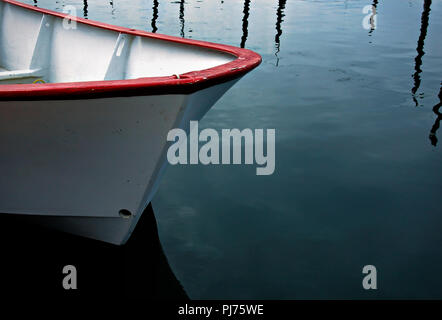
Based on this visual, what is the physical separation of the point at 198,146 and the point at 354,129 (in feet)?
7.66

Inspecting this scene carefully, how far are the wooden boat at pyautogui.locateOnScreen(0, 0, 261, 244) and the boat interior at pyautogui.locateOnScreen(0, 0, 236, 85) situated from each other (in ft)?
0.08

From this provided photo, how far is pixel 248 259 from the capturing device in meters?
3.62

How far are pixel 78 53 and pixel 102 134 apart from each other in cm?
272

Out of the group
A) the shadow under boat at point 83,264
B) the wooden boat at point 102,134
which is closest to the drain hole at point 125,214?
the wooden boat at point 102,134

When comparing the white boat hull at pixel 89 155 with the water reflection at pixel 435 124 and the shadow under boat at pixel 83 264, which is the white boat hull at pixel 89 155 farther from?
the water reflection at pixel 435 124

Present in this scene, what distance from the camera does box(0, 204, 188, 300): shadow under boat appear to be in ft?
10.9

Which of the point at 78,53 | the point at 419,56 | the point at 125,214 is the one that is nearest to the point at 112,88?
the point at 125,214

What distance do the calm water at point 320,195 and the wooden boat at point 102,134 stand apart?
81cm

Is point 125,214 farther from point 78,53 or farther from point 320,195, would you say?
point 78,53

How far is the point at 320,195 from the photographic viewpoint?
4410 mm

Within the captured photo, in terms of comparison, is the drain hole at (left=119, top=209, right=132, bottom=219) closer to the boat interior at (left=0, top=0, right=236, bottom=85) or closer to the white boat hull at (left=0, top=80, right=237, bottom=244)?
the white boat hull at (left=0, top=80, right=237, bottom=244)

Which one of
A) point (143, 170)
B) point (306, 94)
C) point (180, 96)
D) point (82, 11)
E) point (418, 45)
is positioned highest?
point (82, 11)

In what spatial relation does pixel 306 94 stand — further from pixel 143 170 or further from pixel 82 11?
pixel 82 11
